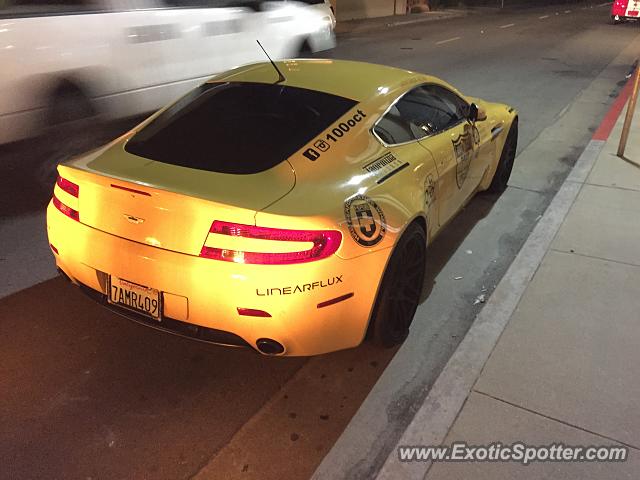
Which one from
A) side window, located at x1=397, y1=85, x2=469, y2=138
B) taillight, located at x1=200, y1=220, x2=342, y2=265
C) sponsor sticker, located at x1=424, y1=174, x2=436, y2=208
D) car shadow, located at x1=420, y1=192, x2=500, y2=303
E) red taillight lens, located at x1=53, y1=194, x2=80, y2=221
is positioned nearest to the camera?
taillight, located at x1=200, y1=220, x2=342, y2=265

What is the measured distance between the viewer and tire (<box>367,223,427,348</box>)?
3.09m

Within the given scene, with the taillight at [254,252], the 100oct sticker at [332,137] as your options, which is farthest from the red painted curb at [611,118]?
the taillight at [254,252]

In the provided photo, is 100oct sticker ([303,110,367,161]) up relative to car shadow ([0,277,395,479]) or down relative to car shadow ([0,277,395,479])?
up

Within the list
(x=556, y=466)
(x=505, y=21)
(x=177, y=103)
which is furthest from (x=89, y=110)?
(x=505, y=21)

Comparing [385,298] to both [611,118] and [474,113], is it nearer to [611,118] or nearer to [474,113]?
[474,113]

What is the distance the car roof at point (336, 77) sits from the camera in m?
3.55

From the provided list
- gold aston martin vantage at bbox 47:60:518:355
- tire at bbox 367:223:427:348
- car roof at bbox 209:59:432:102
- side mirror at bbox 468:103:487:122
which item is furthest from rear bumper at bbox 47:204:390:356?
side mirror at bbox 468:103:487:122

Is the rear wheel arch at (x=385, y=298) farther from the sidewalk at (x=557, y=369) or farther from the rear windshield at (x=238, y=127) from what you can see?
the rear windshield at (x=238, y=127)

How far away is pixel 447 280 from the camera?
4219mm

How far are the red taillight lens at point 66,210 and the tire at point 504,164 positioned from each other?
3.89m

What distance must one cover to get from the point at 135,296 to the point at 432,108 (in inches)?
95.8

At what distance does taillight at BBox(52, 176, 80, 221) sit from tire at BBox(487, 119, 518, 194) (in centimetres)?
387

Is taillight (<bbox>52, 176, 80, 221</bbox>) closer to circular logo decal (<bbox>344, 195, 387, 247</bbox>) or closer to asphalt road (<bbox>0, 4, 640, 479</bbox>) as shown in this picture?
asphalt road (<bbox>0, 4, 640, 479</bbox>)

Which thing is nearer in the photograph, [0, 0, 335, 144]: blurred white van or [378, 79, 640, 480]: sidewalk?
[378, 79, 640, 480]: sidewalk
